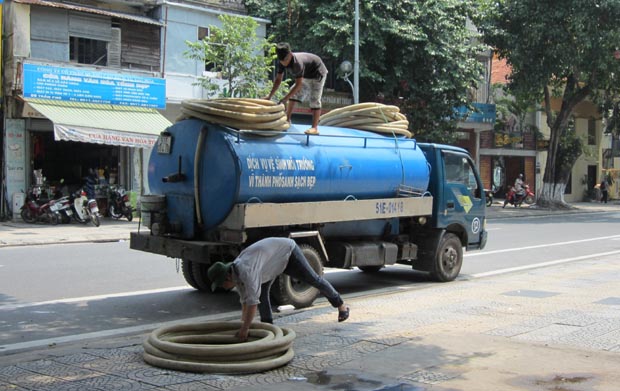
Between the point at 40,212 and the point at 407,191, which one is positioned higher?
the point at 407,191

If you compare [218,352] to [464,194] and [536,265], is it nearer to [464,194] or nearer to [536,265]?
[464,194]

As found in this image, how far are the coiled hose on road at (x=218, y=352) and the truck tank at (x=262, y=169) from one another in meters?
2.40

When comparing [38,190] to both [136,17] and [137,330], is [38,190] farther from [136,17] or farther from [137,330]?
[137,330]

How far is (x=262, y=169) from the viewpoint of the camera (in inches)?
345

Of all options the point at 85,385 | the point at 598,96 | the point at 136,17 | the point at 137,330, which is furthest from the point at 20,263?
the point at 598,96

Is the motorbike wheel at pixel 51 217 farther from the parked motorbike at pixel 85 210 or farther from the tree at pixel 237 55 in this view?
the tree at pixel 237 55

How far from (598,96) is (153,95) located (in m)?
21.7

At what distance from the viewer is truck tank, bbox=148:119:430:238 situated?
8.66 metres

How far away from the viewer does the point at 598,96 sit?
110 ft

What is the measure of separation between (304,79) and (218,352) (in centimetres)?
521

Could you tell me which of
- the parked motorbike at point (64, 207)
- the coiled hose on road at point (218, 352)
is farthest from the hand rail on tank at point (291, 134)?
the parked motorbike at point (64, 207)

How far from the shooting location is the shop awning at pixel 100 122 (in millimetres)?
19797

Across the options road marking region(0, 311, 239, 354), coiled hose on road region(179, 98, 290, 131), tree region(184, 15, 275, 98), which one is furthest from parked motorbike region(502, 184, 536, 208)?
road marking region(0, 311, 239, 354)

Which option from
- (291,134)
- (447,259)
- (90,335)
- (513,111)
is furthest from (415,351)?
(513,111)
